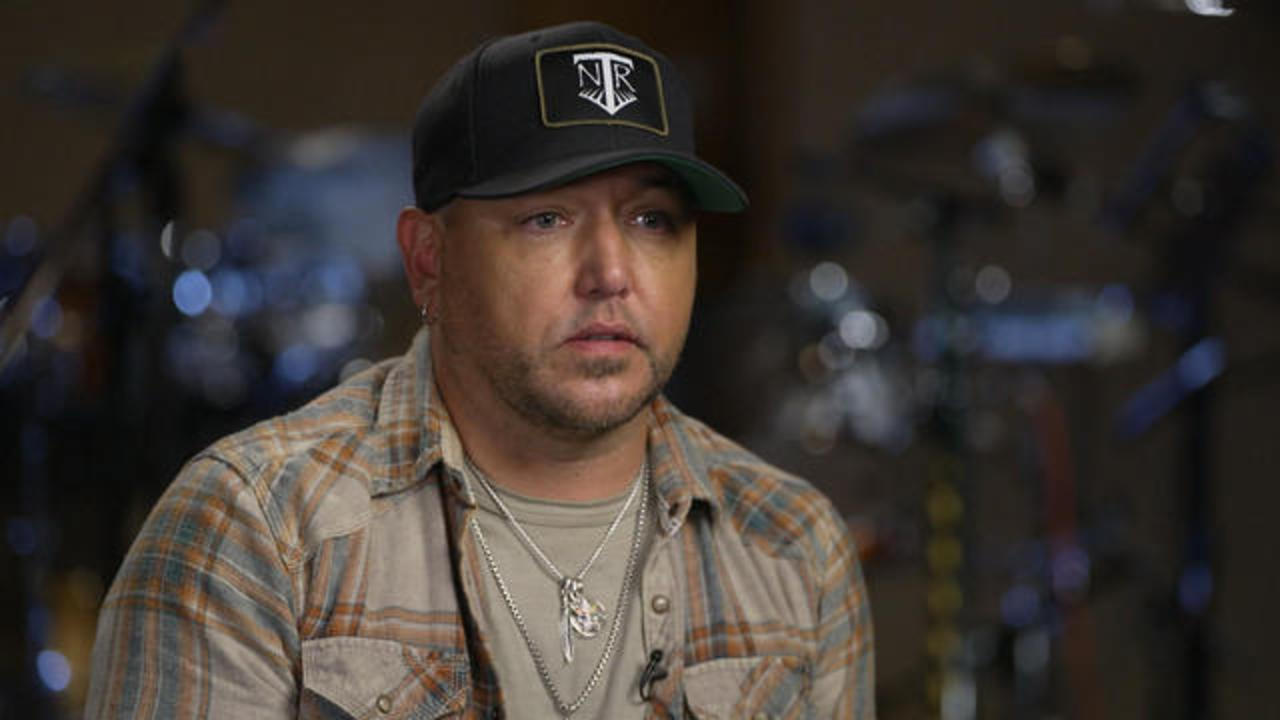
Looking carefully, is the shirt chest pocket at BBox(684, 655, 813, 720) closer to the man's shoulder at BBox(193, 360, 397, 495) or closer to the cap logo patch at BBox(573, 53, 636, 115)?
the man's shoulder at BBox(193, 360, 397, 495)

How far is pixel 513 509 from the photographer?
1.63 metres

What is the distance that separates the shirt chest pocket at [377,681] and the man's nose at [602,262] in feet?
1.40

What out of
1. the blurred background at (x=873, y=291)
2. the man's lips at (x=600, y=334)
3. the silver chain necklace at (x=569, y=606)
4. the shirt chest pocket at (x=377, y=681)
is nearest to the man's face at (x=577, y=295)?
the man's lips at (x=600, y=334)

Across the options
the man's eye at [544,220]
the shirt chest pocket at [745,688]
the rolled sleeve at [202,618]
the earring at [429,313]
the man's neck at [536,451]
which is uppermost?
the man's eye at [544,220]

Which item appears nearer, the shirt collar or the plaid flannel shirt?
the plaid flannel shirt

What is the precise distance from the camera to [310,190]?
252 inches

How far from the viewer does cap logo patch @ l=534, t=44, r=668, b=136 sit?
1526mm

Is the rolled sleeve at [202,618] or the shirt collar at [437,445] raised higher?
the shirt collar at [437,445]

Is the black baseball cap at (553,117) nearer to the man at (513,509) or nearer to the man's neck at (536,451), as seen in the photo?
the man at (513,509)

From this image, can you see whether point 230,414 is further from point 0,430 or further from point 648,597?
point 648,597

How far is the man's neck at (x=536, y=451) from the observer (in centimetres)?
161

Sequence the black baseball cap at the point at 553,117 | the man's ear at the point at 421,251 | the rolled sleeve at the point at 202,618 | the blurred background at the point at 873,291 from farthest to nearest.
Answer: the blurred background at the point at 873,291 → the man's ear at the point at 421,251 → the black baseball cap at the point at 553,117 → the rolled sleeve at the point at 202,618

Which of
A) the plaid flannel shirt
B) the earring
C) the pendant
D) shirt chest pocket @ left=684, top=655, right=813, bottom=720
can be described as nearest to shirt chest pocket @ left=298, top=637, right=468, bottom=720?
the plaid flannel shirt

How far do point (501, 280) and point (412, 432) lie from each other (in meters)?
0.22
